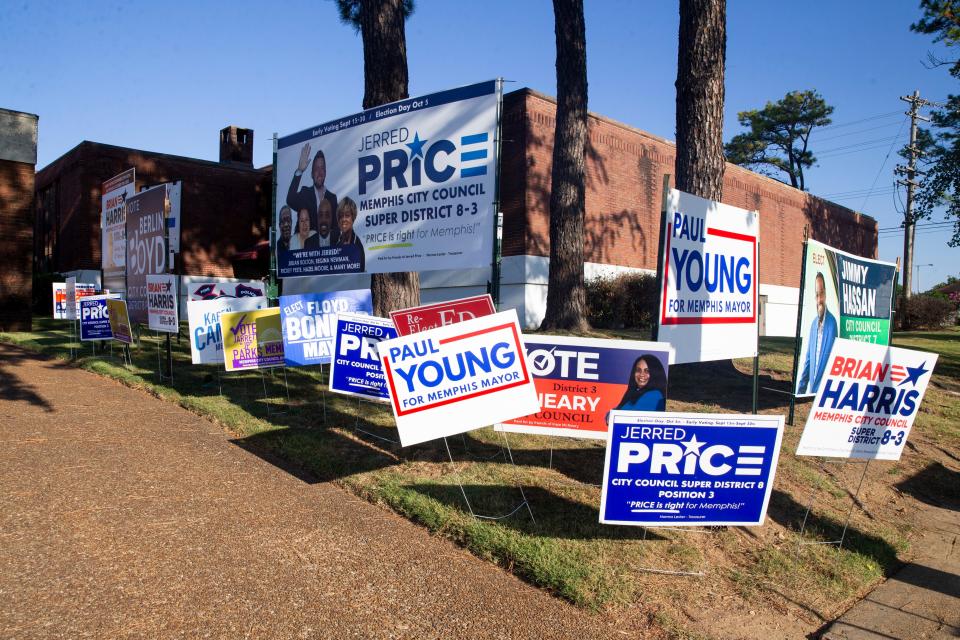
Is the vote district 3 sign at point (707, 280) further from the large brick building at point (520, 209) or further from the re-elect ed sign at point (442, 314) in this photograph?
the large brick building at point (520, 209)

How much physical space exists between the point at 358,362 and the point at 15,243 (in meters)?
17.3

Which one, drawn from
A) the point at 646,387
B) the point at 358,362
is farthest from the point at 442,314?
the point at 646,387

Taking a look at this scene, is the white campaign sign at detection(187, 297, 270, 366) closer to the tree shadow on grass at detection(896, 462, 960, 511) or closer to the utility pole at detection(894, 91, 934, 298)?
the tree shadow on grass at detection(896, 462, 960, 511)

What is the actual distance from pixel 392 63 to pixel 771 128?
51.7 meters

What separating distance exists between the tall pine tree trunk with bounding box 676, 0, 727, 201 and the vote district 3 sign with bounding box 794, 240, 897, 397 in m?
1.65

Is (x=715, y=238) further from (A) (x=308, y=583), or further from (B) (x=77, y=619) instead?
(B) (x=77, y=619)

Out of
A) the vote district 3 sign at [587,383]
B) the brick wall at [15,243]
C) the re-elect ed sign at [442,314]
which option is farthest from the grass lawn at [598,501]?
the brick wall at [15,243]

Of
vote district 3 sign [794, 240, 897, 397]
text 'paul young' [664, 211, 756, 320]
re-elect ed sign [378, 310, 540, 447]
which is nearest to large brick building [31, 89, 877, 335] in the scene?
vote district 3 sign [794, 240, 897, 397]

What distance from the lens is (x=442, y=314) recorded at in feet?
22.0

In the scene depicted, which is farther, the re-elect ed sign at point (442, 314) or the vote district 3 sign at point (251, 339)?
the vote district 3 sign at point (251, 339)

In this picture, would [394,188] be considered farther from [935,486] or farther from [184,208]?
[184,208]

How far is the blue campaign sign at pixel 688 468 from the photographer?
4.71m

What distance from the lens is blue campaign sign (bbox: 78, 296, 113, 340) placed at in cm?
1238

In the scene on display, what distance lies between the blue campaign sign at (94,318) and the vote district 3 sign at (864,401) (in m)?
11.5
